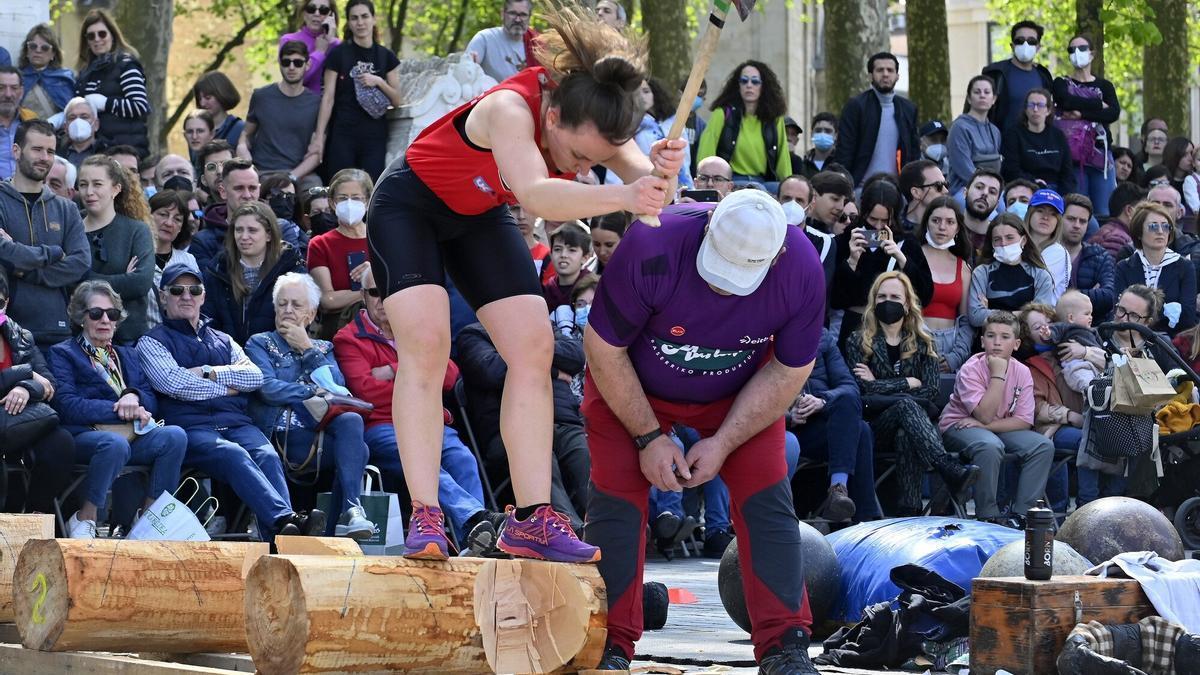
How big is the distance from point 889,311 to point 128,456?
4863 mm

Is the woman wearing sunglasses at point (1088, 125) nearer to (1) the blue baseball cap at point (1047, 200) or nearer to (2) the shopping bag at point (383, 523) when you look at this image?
(1) the blue baseball cap at point (1047, 200)

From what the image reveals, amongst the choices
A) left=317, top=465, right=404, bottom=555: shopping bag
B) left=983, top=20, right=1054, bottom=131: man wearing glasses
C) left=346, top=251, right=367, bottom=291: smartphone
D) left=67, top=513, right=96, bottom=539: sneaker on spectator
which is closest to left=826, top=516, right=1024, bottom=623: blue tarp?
left=317, top=465, right=404, bottom=555: shopping bag

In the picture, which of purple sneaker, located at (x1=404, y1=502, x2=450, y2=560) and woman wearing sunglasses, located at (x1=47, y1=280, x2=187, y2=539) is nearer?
purple sneaker, located at (x1=404, y1=502, x2=450, y2=560)

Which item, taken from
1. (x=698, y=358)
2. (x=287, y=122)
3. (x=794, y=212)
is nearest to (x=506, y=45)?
(x=287, y=122)

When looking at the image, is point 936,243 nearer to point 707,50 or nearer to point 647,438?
point 647,438

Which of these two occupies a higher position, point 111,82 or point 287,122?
point 111,82

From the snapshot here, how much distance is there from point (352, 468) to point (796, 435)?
305cm

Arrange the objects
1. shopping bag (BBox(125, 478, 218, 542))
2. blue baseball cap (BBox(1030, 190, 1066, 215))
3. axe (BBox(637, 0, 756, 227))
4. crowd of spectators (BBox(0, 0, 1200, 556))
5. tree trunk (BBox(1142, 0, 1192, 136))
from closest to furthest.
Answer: axe (BBox(637, 0, 756, 227))
shopping bag (BBox(125, 478, 218, 542))
crowd of spectators (BBox(0, 0, 1200, 556))
blue baseball cap (BBox(1030, 190, 1066, 215))
tree trunk (BBox(1142, 0, 1192, 136))

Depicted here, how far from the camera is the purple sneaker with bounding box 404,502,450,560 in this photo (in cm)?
521

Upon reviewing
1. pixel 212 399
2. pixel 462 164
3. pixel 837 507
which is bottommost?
pixel 837 507

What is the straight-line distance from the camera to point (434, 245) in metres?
5.47

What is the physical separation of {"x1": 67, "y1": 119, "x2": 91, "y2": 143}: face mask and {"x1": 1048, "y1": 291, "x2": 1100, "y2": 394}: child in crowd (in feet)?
22.1

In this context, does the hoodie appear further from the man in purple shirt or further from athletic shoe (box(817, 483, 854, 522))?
the man in purple shirt

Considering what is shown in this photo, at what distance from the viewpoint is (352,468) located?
31.3 ft
